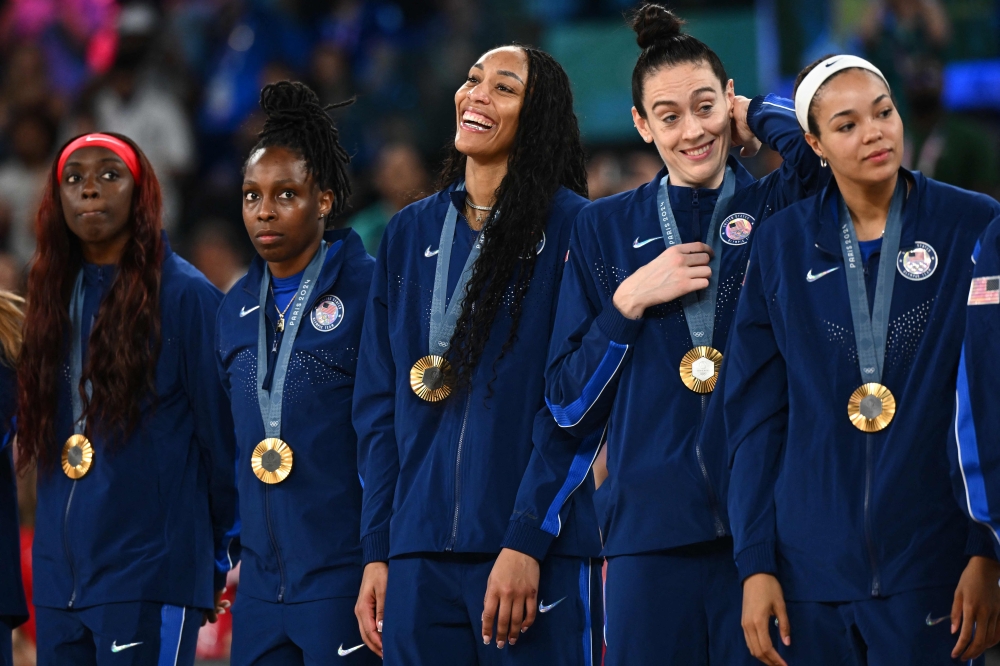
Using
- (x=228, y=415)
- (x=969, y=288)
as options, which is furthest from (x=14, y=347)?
(x=969, y=288)

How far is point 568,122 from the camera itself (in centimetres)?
387

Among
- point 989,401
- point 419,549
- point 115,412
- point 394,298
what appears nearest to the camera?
point 989,401

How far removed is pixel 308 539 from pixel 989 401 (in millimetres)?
1918

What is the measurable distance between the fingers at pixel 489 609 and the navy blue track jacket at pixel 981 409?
1144mm

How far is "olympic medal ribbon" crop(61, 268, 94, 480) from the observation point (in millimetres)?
4137

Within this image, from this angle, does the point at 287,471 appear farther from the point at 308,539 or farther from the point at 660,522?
the point at 660,522

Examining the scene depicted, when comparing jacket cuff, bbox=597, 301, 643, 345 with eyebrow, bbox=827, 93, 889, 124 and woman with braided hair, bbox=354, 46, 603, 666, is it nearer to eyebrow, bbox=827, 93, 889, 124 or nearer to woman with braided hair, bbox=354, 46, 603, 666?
woman with braided hair, bbox=354, 46, 603, 666

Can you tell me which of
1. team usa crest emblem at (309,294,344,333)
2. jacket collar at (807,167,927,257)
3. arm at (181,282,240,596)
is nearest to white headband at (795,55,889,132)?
jacket collar at (807,167,927,257)

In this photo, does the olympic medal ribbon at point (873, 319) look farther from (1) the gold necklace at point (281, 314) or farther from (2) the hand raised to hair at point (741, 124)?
(1) the gold necklace at point (281, 314)

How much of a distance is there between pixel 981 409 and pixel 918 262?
408 mm

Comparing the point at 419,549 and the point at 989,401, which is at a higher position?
the point at 989,401

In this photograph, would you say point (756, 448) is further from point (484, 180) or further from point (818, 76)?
point (484, 180)

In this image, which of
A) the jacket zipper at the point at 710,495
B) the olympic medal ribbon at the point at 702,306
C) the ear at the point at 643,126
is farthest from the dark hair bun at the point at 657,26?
the jacket zipper at the point at 710,495

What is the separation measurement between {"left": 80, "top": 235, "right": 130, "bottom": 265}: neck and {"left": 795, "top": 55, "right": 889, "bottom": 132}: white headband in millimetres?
2290
